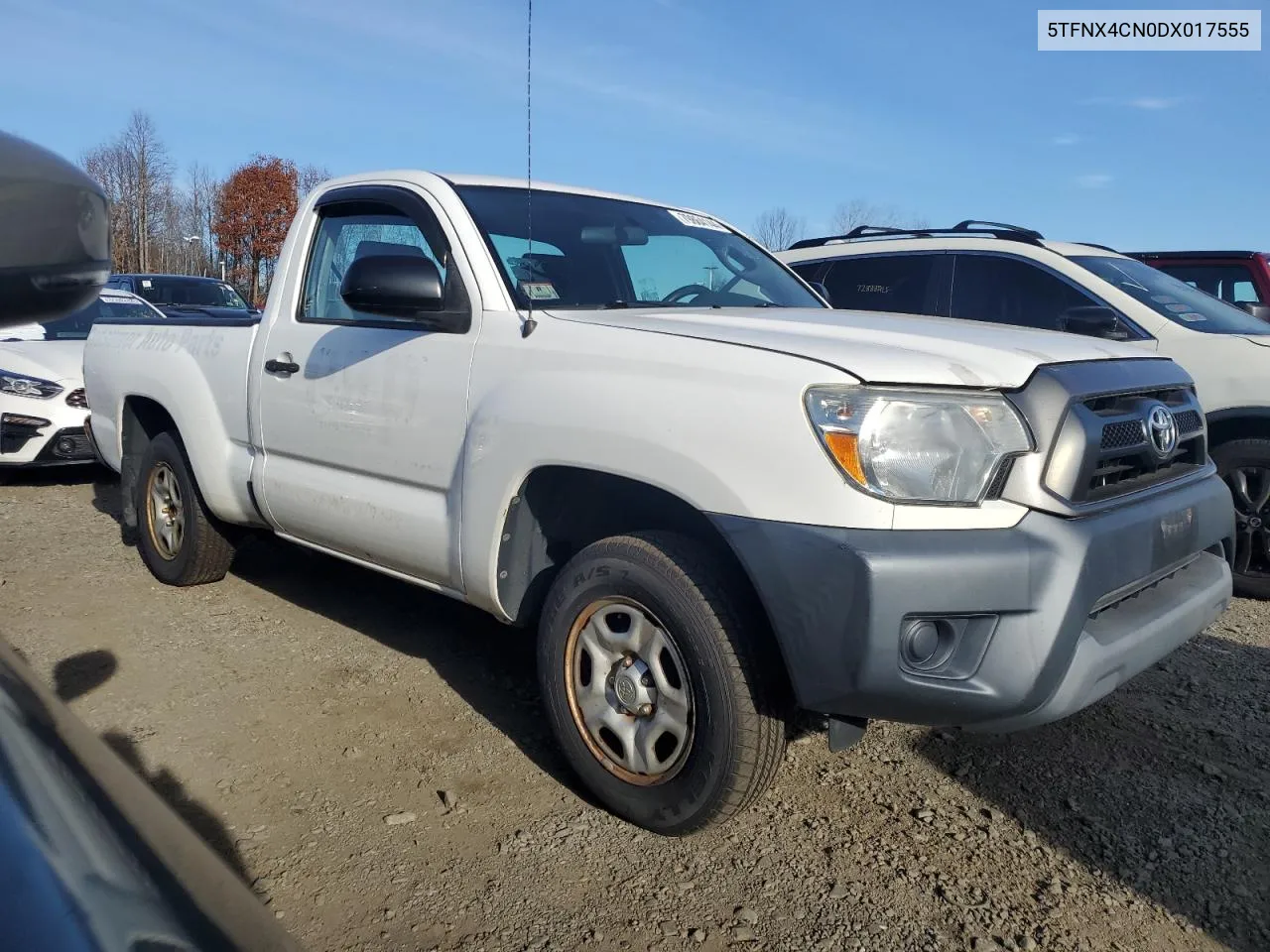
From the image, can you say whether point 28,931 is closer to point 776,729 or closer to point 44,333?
point 776,729

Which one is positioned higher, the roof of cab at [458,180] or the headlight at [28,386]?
the roof of cab at [458,180]

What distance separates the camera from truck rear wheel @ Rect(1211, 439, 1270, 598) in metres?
5.05

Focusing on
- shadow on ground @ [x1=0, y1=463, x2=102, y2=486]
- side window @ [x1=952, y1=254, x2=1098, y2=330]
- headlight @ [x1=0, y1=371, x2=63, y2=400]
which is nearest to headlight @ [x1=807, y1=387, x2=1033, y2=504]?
side window @ [x1=952, y1=254, x2=1098, y2=330]

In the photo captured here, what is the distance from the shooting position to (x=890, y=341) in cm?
262

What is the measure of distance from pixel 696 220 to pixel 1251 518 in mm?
3260

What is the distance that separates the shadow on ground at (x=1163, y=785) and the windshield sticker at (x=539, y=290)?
193 centimetres

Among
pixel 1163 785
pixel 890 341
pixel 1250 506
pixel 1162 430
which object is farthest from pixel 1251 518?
pixel 890 341

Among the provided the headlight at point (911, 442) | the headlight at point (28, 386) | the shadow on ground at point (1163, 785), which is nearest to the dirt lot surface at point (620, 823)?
the shadow on ground at point (1163, 785)

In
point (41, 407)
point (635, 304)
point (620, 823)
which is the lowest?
point (620, 823)

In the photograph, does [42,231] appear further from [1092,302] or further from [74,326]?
[74,326]

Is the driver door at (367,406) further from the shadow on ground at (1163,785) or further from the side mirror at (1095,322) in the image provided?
the side mirror at (1095,322)

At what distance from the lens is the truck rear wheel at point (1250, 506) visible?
505 centimetres

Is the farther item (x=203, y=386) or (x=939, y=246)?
(x=939, y=246)

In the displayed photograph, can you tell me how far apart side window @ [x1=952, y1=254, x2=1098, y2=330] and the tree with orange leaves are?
139ft
